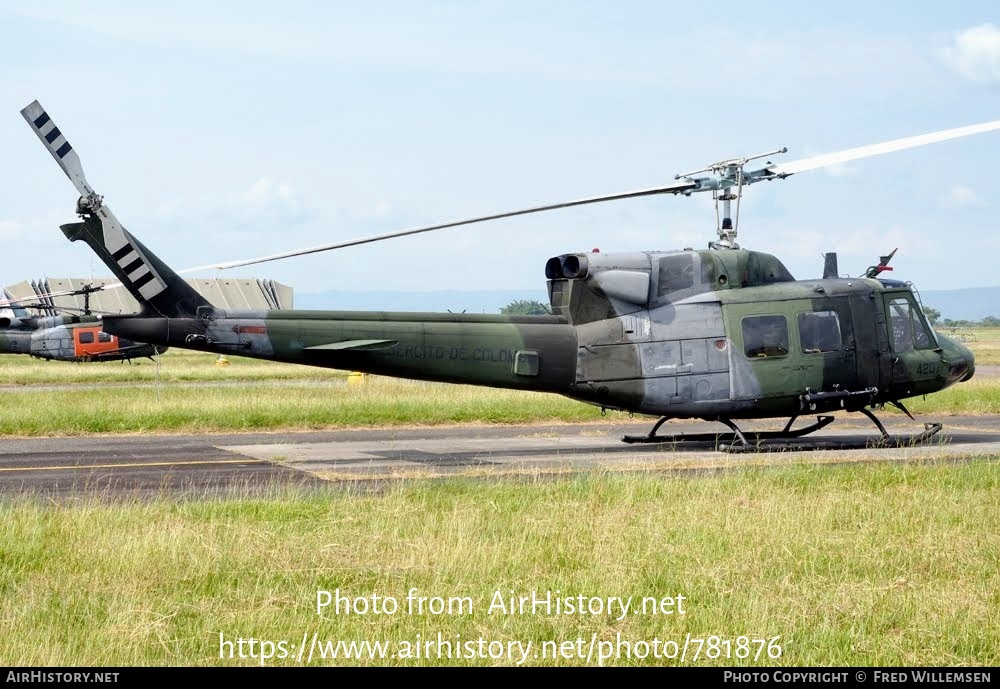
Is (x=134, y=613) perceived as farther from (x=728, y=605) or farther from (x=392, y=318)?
(x=392, y=318)

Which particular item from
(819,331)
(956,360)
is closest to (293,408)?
(819,331)

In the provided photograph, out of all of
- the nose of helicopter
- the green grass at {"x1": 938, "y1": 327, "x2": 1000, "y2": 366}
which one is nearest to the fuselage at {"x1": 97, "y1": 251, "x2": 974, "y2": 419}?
the nose of helicopter

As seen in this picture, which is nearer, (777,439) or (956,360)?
(956,360)

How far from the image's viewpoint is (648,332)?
17.7 m

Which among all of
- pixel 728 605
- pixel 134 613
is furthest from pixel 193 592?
pixel 728 605

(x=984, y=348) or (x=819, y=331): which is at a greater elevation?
(x=819, y=331)

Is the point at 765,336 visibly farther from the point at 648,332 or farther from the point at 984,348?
the point at 984,348

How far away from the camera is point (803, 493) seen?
43.7ft

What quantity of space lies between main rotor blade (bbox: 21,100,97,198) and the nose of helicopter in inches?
575

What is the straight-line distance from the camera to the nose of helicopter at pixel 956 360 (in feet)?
63.6

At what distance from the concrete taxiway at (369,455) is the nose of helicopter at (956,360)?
1.24m

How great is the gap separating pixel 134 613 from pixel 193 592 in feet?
2.53

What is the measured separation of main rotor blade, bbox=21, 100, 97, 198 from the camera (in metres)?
15.4

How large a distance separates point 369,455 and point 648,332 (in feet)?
16.8
